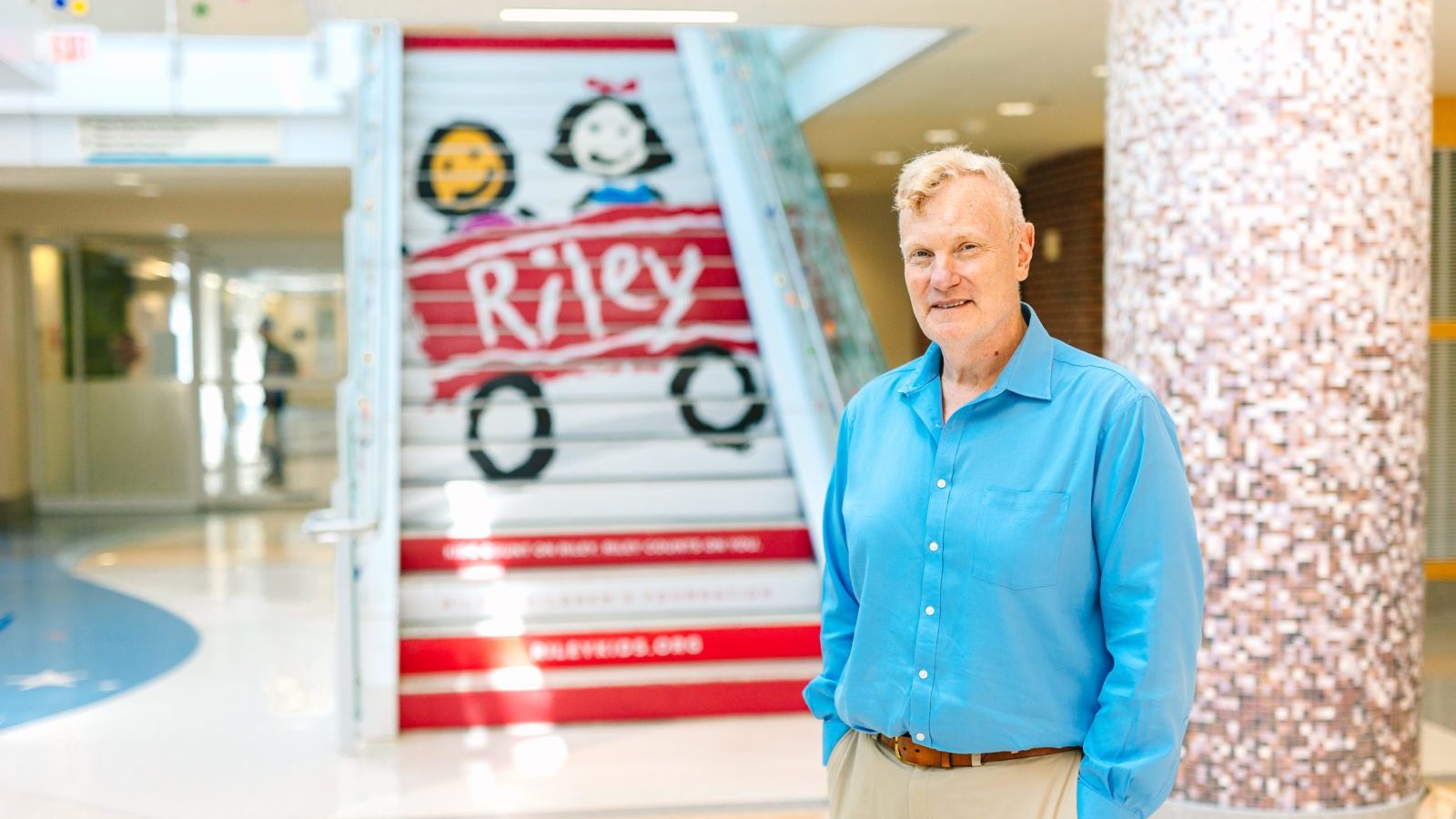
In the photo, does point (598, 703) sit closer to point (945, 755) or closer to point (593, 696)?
point (593, 696)

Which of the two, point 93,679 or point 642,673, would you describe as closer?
point 642,673

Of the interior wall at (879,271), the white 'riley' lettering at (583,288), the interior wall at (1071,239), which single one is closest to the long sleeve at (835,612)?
the white 'riley' lettering at (583,288)

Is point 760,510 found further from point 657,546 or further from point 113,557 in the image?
point 113,557

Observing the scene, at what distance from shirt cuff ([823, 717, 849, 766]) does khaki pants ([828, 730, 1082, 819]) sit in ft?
0.45

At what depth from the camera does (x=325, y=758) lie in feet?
17.5

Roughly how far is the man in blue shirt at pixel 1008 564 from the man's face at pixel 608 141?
7182 mm

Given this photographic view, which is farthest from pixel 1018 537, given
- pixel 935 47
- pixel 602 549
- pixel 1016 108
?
pixel 1016 108

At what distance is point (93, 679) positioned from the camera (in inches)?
264

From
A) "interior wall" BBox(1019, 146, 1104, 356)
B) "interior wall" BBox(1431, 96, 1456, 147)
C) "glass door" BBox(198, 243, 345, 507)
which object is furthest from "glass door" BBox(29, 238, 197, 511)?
"interior wall" BBox(1431, 96, 1456, 147)

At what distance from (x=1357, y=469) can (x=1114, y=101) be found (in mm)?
1331

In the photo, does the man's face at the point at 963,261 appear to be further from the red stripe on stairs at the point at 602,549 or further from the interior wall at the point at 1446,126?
the interior wall at the point at 1446,126

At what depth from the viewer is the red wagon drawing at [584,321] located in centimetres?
748

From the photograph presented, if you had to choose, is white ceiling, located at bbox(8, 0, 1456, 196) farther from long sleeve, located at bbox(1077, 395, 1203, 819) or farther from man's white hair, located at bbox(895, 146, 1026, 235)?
long sleeve, located at bbox(1077, 395, 1203, 819)

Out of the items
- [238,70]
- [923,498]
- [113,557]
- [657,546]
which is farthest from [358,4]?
[113,557]
